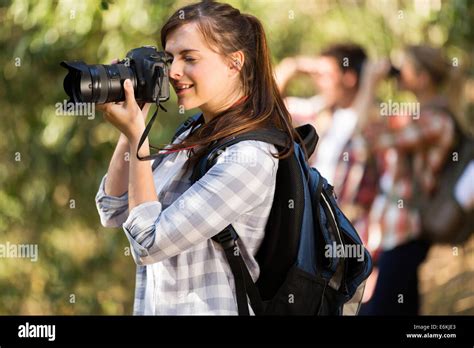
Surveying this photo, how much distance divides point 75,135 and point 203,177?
2.15m

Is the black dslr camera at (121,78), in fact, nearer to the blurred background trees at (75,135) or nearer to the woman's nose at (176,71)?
the woman's nose at (176,71)

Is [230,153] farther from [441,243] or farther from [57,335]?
[441,243]

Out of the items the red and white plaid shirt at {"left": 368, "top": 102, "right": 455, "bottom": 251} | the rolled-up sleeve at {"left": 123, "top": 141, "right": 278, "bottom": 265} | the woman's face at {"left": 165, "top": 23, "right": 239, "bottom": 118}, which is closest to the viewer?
the rolled-up sleeve at {"left": 123, "top": 141, "right": 278, "bottom": 265}

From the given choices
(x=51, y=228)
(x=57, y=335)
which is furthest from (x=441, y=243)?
(x=57, y=335)

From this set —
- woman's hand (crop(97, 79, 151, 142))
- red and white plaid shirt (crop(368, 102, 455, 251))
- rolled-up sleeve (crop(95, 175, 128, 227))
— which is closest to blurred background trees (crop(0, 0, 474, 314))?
red and white plaid shirt (crop(368, 102, 455, 251))

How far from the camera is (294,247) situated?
1.67m

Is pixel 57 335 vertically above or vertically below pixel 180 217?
below

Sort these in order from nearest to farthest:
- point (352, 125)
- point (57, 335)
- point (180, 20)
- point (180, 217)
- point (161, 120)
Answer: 1. point (180, 217)
2. point (180, 20)
3. point (57, 335)
4. point (161, 120)
5. point (352, 125)

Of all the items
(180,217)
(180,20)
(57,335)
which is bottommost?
(57,335)

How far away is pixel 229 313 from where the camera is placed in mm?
1661

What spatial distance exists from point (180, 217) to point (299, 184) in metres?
0.22

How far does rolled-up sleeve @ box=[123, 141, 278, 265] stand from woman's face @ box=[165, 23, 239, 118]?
0.47 feet

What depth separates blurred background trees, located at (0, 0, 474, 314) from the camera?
3662 mm

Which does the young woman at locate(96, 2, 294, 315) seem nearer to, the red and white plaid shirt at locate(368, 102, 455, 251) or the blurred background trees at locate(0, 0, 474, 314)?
the blurred background trees at locate(0, 0, 474, 314)
